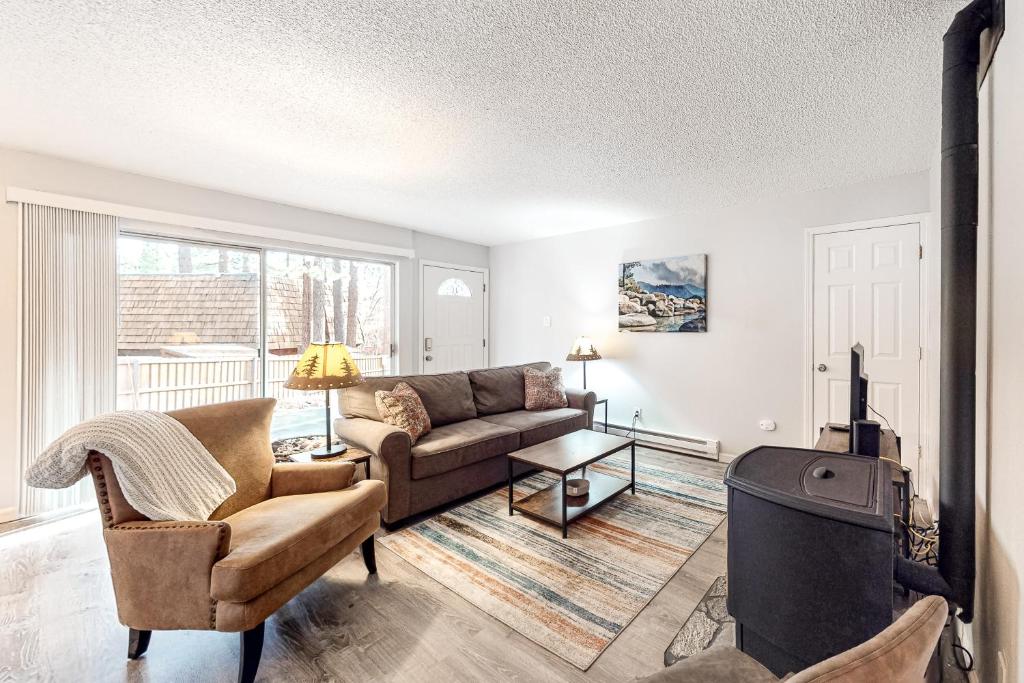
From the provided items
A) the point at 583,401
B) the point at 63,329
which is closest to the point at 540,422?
the point at 583,401

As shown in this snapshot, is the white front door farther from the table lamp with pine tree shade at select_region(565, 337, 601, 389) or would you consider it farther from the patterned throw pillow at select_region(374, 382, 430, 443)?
the patterned throw pillow at select_region(374, 382, 430, 443)

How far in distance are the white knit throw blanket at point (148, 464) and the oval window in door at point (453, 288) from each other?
3611 millimetres

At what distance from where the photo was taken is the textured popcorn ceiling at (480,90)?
4.99ft

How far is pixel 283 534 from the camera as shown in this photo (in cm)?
159

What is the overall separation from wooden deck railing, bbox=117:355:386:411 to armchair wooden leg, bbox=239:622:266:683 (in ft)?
6.02

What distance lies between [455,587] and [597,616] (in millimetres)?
667

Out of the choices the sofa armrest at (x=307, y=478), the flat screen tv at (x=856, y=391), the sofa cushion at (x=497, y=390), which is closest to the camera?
the flat screen tv at (x=856, y=391)

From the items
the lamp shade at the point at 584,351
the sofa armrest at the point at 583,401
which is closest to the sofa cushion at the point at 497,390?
the sofa armrest at the point at 583,401

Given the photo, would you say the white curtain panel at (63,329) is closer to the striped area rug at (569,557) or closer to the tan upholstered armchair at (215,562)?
the tan upholstered armchair at (215,562)

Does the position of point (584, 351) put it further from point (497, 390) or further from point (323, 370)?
point (323, 370)

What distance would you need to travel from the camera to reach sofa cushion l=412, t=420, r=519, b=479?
8.81 ft

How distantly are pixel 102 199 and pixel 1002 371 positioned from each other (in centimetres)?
473

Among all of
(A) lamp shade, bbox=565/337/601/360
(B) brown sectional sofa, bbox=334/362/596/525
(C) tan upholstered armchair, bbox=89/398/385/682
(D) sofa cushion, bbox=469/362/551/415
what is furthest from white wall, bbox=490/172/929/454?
(C) tan upholstered armchair, bbox=89/398/385/682

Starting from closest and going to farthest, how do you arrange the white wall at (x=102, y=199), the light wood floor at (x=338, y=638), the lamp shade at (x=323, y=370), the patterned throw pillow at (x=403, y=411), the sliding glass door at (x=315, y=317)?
1. the light wood floor at (x=338, y=638)
2. the lamp shade at (x=323, y=370)
3. the white wall at (x=102, y=199)
4. the patterned throw pillow at (x=403, y=411)
5. the sliding glass door at (x=315, y=317)
